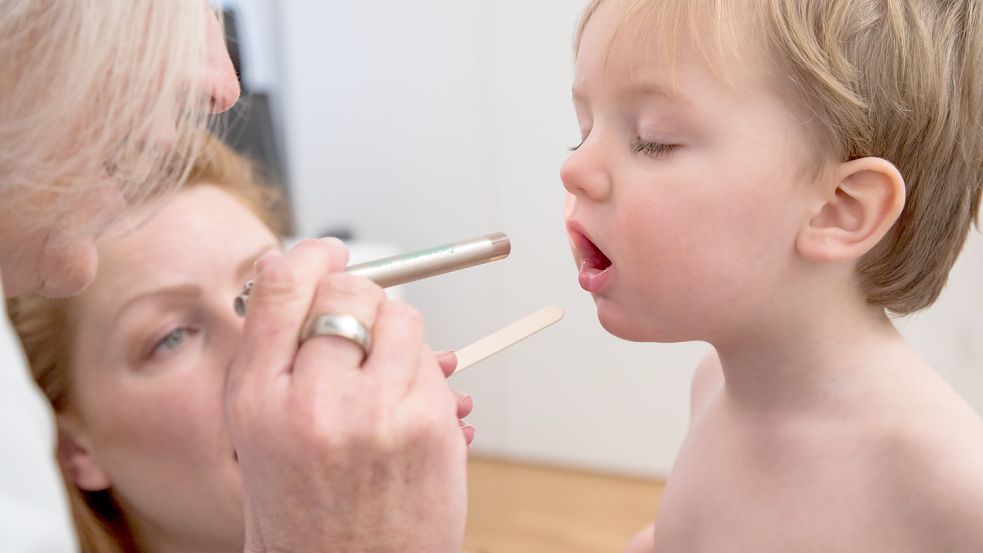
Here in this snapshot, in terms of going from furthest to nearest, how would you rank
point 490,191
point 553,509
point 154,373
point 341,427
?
point 490,191
point 553,509
point 154,373
point 341,427

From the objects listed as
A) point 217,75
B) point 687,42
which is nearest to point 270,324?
point 217,75

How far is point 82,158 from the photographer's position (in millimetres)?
624

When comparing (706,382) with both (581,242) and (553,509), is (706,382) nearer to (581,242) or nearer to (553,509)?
(581,242)

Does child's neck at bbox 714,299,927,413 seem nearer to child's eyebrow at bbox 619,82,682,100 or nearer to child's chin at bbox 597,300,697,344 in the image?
child's chin at bbox 597,300,697,344

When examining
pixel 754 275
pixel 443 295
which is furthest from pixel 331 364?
pixel 443 295

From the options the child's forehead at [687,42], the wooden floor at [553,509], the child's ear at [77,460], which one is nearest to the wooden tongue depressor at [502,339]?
the child's forehead at [687,42]

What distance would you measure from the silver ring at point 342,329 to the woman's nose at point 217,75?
9.7 inches

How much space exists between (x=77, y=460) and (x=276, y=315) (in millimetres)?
528

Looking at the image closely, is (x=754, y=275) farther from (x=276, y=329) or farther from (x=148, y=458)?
(x=148, y=458)

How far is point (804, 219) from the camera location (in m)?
0.70

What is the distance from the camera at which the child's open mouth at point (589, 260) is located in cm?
75

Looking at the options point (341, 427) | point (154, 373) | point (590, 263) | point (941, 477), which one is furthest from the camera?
point (154, 373)

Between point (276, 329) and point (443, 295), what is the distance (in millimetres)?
2248

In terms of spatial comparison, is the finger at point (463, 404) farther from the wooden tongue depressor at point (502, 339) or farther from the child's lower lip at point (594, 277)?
the child's lower lip at point (594, 277)
